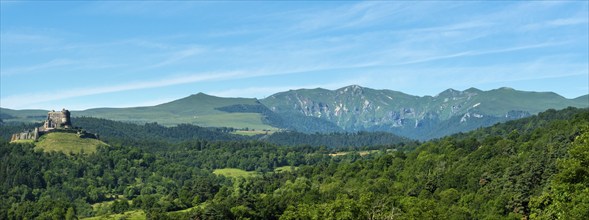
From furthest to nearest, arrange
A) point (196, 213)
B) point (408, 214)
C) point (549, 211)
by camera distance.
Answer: point (196, 213)
point (408, 214)
point (549, 211)

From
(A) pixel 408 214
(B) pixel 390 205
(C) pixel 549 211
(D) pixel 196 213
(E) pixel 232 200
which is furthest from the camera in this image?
(E) pixel 232 200

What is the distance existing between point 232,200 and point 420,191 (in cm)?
4428

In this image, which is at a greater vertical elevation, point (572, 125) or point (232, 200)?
point (572, 125)

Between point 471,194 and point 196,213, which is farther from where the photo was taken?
point 196,213

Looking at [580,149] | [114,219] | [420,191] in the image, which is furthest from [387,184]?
[580,149]

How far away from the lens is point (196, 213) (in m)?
158

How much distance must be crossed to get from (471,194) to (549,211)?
1960 inches

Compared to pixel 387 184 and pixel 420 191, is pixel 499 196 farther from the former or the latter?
pixel 387 184

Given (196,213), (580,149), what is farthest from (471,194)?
(196,213)

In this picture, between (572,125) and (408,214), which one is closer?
(408,214)

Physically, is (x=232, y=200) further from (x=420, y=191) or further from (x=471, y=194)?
(x=471, y=194)

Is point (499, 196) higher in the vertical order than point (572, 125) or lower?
lower

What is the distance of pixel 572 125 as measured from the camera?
174 metres

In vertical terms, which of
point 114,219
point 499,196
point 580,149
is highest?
point 580,149
